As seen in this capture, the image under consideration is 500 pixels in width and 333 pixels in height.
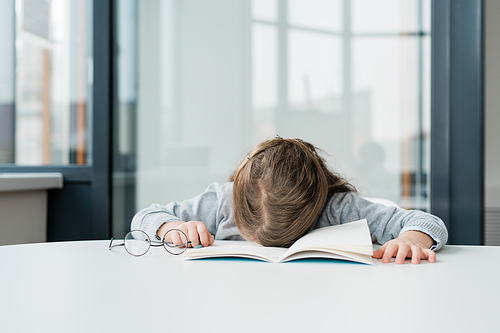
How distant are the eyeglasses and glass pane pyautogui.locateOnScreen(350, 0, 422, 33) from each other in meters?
1.30

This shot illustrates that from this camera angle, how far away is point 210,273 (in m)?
0.62

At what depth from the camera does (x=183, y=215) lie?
3.72ft

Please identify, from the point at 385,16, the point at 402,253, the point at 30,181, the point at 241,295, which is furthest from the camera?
the point at 385,16

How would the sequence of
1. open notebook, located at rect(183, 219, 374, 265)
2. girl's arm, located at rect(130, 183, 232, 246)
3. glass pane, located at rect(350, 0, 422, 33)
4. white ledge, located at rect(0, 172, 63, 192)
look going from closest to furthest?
open notebook, located at rect(183, 219, 374, 265) → girl's arm, located at rect(130, 183, 232, 246) → white ledge, located at rect(0, 172, 63, 192) → glass pane, located at rect(350, 0, 422, 33)

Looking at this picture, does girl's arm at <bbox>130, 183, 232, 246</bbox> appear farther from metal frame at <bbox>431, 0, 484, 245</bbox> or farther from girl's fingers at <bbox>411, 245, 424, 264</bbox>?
metal frame at <bbox>431, 0, 484, 245</bbox>

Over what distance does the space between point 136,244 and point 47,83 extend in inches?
55.2

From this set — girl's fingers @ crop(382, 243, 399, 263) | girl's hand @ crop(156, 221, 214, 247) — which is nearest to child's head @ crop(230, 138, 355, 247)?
girl's hand @ crop(156, 221, 214, 247)

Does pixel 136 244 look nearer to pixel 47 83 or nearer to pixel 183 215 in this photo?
pixel 183 215

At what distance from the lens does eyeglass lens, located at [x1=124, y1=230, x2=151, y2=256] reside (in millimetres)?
775

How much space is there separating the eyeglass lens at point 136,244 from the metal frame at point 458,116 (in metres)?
1.31

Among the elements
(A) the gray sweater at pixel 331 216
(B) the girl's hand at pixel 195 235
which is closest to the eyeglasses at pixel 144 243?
(B) the girl's hand at pixel 195 235

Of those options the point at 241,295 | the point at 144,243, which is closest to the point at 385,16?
the point at 144,243

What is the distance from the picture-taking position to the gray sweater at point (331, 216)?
0.88 meters

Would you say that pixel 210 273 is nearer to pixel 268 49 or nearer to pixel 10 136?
pixel 268 49
